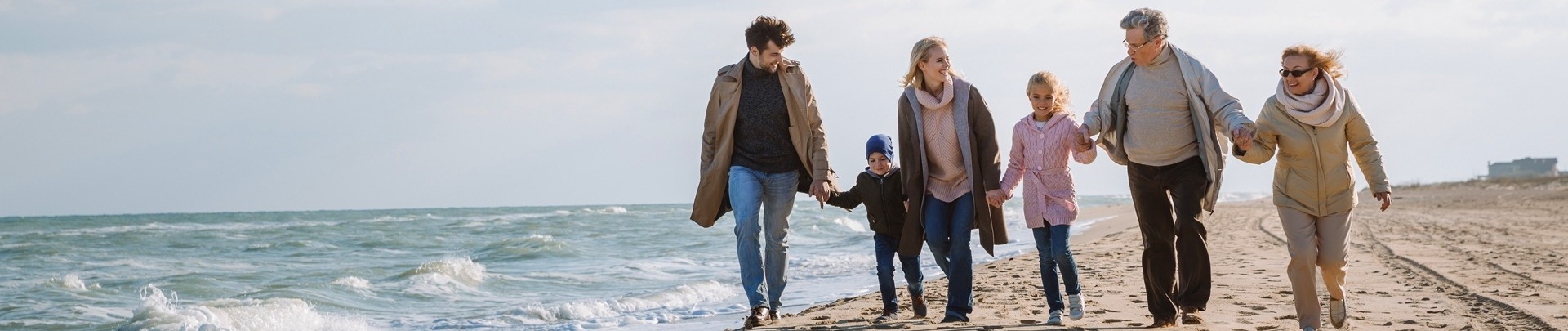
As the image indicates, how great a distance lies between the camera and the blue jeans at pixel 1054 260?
518 cm

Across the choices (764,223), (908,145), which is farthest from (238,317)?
(908,145)

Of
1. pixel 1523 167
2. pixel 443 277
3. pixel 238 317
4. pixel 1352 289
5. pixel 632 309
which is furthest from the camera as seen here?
pixel 1523 167

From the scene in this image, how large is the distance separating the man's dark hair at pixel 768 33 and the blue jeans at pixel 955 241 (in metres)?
0.89

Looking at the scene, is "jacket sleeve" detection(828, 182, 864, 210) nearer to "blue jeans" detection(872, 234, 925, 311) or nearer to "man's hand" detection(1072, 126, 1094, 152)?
"blue jeans" detection(872, 234, 925, 311)

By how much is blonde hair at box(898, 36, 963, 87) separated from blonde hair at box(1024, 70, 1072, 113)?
1.05 ft

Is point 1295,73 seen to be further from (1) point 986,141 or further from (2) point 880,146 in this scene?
(2) point 880,146

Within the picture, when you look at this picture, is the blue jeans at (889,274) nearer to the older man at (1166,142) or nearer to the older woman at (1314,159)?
the older man at (1166,142)

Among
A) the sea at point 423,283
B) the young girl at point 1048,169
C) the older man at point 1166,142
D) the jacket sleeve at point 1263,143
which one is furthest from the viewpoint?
the sea at point 423,283

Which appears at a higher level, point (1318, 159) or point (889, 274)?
point (1318, 159)

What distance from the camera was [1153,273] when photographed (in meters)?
5.04

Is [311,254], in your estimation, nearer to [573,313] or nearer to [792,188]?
[573,313]

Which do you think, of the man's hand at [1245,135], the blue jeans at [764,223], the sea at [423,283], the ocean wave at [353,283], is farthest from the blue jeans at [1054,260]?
the ocean wave at [353,283]

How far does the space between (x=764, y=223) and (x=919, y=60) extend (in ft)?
3.36

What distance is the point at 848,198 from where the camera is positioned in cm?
580
